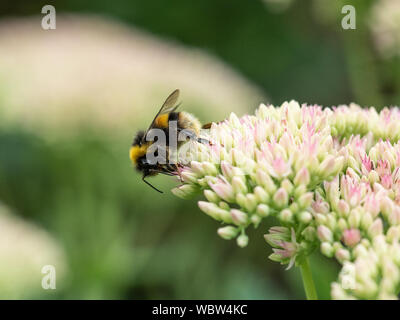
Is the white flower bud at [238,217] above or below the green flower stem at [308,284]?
above

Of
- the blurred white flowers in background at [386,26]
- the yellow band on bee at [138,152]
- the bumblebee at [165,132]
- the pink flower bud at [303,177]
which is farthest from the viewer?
the blurred white flowers in background at [386,26]

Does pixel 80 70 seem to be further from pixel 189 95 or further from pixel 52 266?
pixel 52 266

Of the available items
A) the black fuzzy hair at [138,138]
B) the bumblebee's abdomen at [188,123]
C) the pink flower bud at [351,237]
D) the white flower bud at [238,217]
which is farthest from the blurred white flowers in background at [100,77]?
the pink flower bud at [351,237]

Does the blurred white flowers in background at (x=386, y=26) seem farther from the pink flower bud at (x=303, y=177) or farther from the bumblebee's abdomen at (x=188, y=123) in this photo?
the pink flower bud at (x=303, y=177)

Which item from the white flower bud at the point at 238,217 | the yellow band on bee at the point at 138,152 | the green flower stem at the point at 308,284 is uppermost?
the yellow band on bee at the point at 138,152

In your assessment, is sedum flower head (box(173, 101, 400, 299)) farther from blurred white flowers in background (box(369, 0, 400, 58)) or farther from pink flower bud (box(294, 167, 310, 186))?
blurred white flowers in background (box(369, 0, 400, 58))

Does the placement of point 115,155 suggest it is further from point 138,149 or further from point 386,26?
point 386,26
